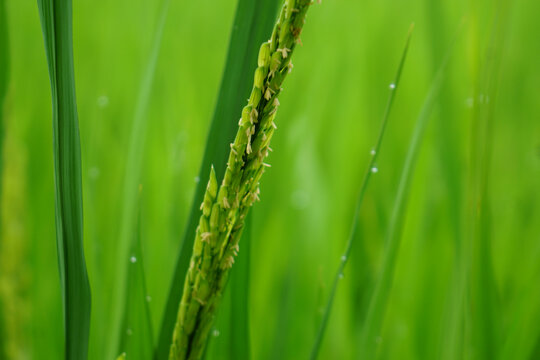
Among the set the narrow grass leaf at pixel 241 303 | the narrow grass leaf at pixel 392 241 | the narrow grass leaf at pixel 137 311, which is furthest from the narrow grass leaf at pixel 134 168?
the narrow grass leaf at pixel 392 241

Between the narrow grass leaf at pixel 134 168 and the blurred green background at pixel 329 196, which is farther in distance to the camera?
the blurred green background at pixel 329 196

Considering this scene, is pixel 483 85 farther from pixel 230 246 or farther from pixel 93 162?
pixel 93 162

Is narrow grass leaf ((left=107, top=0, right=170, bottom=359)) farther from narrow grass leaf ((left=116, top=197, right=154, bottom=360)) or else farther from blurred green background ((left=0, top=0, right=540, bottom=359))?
blurred green background ((left=0, top=0, right=540, bottom=359))

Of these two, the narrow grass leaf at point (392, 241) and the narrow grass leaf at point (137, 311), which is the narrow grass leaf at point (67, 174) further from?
the narrow grass leaf at point (392, 241)

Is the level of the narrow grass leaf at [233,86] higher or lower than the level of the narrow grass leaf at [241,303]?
higher

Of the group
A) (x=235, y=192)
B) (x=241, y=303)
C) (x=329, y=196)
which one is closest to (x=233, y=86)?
(x=235, y=192)

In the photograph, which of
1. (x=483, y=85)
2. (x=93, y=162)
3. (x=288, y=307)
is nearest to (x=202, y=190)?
(x=483, y=85)

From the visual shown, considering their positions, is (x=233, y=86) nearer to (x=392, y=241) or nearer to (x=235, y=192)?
(x=235, y=192)
